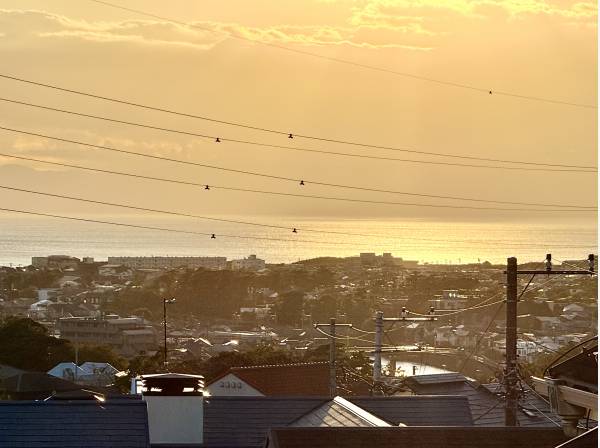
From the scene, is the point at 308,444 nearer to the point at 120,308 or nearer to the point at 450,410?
the point at 450,410

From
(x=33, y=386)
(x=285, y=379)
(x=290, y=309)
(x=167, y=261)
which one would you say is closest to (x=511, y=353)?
(x=285, y=379)

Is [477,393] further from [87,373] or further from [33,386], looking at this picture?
[87,373]

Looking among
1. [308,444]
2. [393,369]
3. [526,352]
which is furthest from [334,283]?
[308,444]

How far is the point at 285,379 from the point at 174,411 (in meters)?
12.2

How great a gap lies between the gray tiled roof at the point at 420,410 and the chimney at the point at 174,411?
132 inches

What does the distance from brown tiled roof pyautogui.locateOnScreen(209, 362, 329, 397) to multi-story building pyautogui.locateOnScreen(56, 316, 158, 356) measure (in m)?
45.8

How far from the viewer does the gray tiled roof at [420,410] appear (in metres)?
24.9

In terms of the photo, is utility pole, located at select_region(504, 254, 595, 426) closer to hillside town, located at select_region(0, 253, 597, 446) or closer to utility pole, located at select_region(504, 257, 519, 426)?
utility pole, located at select_region(504, 257, 519, 426)

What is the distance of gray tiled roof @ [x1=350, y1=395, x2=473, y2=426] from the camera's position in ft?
81.6

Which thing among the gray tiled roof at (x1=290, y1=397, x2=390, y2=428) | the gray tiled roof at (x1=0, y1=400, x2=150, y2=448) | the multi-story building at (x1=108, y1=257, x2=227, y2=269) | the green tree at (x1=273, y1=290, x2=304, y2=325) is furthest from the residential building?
the multi-story building at (x1=108, y1=257, x2=227, y2=269)

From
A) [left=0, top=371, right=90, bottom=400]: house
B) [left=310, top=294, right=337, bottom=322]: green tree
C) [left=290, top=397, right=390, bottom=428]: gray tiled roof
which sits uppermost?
[left=290, top=397, right=390, bottom=428]: gray tiled roof

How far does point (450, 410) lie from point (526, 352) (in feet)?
146

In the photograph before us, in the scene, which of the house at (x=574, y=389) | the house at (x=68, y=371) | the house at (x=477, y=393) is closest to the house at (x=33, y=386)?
the house at (x=68, y=371)

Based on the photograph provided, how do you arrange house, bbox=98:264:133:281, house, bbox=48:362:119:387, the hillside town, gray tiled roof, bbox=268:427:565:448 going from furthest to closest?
house, bbox=98:264:133:281, house, bbox=48:362:119:387, the hillside town, gray tiled roof, bbox=268:427:565:448
